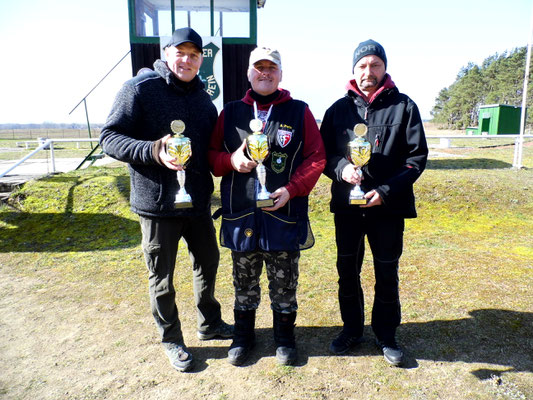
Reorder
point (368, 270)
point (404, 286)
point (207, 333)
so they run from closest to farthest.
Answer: point (207, 333) < point (404, 286) < point (368, 270)

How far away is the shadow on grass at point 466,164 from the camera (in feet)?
28.2

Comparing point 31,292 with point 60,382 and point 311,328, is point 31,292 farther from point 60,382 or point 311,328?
point 311,328

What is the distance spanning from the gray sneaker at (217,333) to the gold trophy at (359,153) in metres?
1.40

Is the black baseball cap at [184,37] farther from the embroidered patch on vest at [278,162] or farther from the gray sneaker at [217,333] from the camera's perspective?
the gray sneaker at [217,333]

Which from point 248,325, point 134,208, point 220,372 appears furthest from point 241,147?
point 220,372

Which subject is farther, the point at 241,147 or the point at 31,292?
the point at 31,292

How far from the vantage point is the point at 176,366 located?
2633mm

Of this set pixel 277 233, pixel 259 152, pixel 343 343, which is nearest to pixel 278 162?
pixel 259 152

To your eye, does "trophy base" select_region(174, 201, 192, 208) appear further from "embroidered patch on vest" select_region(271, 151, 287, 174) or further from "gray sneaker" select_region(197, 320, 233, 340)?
"gray sneaker" select_region(197, 320, 233, 340)

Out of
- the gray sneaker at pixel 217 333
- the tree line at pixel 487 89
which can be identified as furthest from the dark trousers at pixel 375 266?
the tree line at pixel 487 89

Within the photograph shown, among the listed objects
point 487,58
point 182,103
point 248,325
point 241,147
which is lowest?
point 248,325

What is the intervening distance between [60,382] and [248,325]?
123cm

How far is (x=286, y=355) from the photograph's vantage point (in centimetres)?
267

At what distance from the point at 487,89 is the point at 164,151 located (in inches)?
2826
